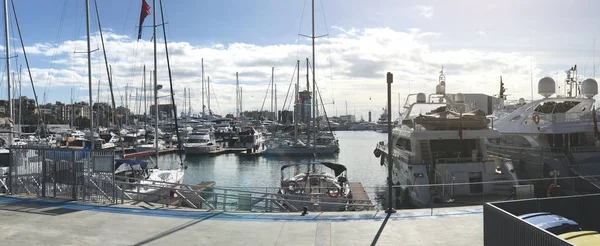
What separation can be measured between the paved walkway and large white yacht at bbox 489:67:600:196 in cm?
1349

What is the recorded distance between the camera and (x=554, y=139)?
83.4 feet

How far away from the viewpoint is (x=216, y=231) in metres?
10.5

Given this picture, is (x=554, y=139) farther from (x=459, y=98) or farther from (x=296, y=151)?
(x=296, y=151)

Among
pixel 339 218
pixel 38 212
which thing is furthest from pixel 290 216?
pixel 38 212

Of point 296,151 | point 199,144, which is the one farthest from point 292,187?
point 199,144

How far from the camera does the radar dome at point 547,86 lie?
90.0ft

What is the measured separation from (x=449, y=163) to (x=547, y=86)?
1112 centimetres

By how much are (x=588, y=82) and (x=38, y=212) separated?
98.5ft

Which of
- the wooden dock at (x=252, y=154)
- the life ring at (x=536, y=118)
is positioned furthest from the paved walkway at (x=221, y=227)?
the wooden dock at (x=252, y=154)

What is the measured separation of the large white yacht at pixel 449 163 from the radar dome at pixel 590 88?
32.3 ft

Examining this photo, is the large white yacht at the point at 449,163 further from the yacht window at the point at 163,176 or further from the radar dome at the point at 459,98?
the yacht window at the point at 163,176

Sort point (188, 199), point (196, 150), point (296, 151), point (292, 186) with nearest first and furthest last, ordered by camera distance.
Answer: point (188, 199) → point (292, 186) → point (296, 151) → point (196, 150)

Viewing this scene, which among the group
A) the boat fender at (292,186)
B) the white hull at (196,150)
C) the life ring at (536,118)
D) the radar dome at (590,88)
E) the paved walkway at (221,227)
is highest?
the radar dome at (590,88)

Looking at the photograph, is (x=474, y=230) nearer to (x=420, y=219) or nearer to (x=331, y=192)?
(x=420, y=219)
